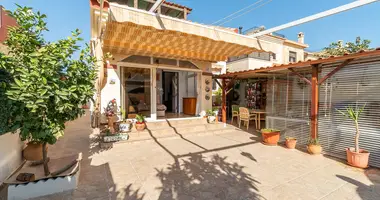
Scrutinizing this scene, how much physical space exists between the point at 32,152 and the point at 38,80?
2.74m

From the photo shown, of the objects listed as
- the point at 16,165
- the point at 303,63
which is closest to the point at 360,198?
the point at 303,63

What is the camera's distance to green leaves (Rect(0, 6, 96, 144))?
89.7 inches

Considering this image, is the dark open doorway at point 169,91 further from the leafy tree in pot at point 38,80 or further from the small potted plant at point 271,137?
the leafy tree in pot at point 38,80

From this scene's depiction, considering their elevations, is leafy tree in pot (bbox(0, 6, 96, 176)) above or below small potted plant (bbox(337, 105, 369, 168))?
above

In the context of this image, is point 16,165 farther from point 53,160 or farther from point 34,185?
point 34,185

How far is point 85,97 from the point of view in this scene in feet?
9.44

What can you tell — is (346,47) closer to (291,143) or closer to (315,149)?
(291,143)

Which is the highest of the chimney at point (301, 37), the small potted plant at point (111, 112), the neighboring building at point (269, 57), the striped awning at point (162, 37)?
the chimney at point (301, 37)

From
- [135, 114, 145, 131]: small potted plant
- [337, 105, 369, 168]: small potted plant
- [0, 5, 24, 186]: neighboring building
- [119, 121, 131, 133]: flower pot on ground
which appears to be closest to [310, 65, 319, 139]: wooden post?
[337, 105, 369, 168]: small potted plant

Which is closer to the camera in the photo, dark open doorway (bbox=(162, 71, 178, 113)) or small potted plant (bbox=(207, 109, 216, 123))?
small potted plant (bbox=(207, 109, 216, 123))

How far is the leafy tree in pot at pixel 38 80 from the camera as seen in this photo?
7.48ft

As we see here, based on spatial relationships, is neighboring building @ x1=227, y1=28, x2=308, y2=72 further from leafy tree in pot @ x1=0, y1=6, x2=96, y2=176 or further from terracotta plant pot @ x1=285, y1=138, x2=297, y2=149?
leafy tree in pot @ x1=0, y1=6, x2=96, y2=176

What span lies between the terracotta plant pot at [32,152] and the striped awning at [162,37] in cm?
310

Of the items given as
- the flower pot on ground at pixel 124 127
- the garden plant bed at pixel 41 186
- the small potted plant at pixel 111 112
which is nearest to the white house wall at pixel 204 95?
the flower pot on ground at pixel 124 127
